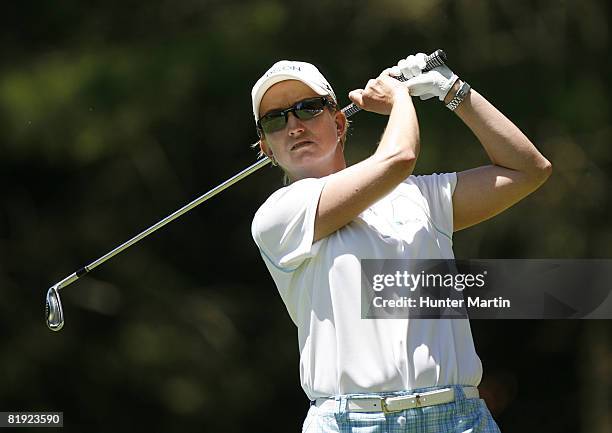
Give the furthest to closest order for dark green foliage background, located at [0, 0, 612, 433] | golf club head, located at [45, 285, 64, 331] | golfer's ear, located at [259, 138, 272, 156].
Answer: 1. dark green foliage background, located at [0, 0, 612, 433]
2. golf club head, located at [45, 285, 64, 331]
3. golfer's ear, located at [259, 138, 272, 156]

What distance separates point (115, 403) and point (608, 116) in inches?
128

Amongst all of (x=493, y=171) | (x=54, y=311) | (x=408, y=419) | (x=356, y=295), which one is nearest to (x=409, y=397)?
(x=408, y=419)

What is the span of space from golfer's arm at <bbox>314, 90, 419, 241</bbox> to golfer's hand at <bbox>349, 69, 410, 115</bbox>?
0.43 feet

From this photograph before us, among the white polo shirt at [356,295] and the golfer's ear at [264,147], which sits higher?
the golfer's ear at [264,147]

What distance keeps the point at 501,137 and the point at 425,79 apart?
189 millimetres

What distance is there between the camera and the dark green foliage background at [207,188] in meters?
7.29

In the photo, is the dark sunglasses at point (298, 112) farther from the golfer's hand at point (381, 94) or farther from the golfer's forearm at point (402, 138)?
the golfer's forearm at point (402, 138)

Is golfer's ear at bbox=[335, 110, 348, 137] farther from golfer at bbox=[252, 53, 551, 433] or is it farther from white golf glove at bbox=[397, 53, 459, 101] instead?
white golf glove at bbox=[397, 53, 459, 101]

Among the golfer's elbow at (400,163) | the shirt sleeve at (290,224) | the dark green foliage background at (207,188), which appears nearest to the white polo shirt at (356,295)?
the shirt sleeve at (290,224)

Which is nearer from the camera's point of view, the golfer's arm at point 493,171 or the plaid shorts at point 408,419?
the plaid shorts at point 408,419

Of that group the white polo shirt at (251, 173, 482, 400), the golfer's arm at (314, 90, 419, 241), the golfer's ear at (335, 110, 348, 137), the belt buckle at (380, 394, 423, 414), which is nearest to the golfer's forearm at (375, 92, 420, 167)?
the golfer's arm at (314, 90, 419, 241)

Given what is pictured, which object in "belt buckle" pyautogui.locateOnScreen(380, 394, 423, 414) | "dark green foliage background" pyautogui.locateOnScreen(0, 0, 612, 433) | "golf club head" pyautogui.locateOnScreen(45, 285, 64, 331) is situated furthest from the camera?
"dark green foliage background" pyautogui.locateOnScreen(0, 0, 612, 433)

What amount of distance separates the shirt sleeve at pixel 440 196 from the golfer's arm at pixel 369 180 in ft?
0.57

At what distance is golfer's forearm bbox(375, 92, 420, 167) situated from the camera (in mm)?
2365
